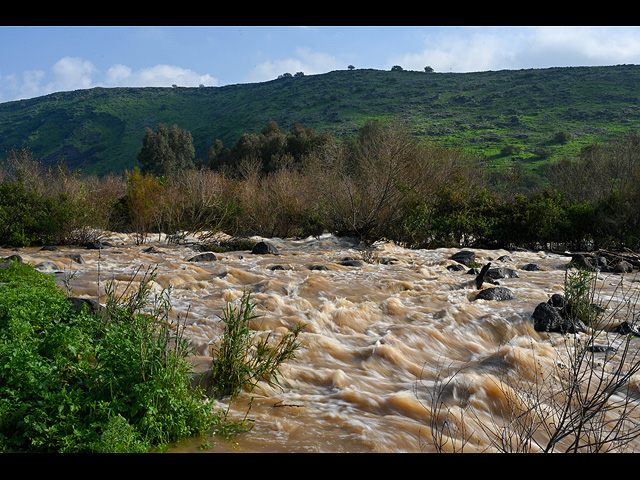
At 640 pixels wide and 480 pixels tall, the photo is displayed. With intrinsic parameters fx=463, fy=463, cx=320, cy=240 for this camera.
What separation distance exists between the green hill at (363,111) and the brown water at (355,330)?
31.0 meters

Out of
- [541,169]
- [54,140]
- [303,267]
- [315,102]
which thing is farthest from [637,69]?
[54,140]

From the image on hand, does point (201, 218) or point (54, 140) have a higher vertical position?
point (54, 140)

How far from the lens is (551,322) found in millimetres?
7367

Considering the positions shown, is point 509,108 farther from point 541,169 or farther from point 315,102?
point 315,102

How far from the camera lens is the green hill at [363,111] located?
47906 millimetres

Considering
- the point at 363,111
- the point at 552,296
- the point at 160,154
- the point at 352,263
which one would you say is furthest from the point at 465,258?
the point at 363,111

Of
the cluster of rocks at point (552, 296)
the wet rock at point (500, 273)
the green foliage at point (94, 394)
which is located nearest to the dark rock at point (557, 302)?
the cluster of rocks at point (552, 296)

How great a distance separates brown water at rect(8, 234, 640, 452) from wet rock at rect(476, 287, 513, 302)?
18 cm

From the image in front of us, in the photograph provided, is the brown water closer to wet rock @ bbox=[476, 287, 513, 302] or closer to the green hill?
wet rock @ bbox=[476, 287, 513, 302]

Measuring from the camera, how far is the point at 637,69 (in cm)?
6088

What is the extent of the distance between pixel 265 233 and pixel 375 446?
15.9 metres

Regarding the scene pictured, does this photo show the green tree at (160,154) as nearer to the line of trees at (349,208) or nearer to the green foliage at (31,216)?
the line of trees at (349,208)

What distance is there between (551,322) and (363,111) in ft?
182

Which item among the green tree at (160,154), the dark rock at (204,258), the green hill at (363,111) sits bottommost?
the dark rock at (204,258)
